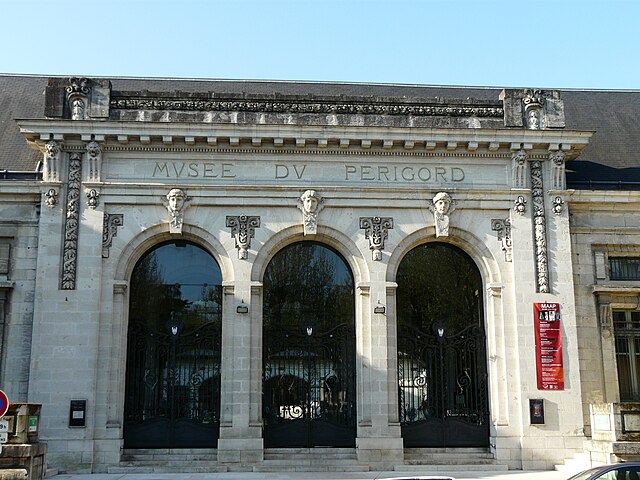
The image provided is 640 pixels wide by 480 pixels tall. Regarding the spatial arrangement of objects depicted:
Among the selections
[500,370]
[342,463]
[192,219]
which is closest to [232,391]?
[342,463]

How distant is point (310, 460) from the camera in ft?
63.9

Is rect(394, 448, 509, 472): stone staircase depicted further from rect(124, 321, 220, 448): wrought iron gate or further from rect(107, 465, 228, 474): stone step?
rect(124, 321, 220, 448): wrought iron gate

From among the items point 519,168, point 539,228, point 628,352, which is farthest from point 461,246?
point 628,352

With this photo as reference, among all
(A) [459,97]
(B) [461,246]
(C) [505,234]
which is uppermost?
(A) [459,97]

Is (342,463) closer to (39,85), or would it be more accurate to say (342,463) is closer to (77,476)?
(77,476)

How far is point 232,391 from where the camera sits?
64.8 feet

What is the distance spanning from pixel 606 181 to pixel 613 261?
263 centimetres

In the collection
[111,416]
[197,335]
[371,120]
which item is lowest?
[111,416]

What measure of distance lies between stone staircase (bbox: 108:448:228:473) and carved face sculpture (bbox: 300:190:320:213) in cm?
674

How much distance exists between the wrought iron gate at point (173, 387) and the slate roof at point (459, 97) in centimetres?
653

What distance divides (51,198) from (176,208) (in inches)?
128

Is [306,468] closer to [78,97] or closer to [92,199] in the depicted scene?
[92,199]

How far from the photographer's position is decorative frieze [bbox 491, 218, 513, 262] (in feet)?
68.8

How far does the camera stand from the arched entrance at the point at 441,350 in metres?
20.5
